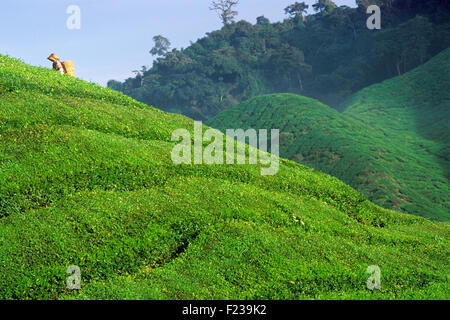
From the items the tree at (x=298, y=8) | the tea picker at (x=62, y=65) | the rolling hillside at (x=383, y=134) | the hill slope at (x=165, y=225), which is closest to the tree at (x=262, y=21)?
the tree at (x=298, y=8)

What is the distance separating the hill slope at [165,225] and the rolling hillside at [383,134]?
16.8 metres

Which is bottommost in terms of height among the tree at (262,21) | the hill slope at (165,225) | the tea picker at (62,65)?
the hill slope at (165,225)

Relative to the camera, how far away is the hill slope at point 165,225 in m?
13.3

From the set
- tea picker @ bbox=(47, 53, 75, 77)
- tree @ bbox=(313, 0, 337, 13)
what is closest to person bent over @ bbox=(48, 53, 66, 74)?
tea picker @ bbox=(47, 53, 75, 77)

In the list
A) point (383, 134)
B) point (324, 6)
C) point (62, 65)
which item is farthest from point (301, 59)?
point (62, 65)

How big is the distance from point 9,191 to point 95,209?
315 centimetres

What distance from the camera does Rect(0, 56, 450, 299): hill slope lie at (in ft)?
43.5

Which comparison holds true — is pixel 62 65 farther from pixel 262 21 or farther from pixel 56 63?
pixel 262 21

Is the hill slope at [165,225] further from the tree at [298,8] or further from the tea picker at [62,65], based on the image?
the tree at [298,8]

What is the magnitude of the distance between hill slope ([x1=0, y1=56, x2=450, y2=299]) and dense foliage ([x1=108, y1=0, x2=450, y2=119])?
230ft

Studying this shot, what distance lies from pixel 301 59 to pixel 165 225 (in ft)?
289

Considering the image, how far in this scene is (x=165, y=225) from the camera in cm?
1559

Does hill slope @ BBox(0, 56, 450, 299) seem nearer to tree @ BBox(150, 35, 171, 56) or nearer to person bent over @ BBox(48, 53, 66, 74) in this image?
person bent over @ BBox(48, 53, 66, 74)
